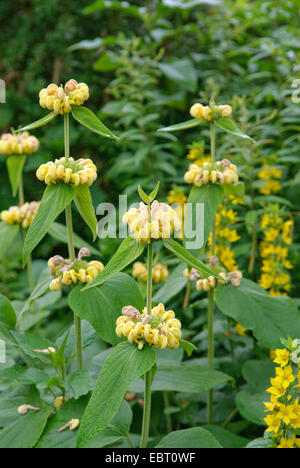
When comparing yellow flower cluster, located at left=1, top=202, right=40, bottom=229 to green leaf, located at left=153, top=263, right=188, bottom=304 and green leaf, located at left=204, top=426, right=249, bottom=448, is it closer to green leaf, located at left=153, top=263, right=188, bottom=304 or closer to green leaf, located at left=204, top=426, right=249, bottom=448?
green leaf, located at left=153, top=263, right=188, bottom=304

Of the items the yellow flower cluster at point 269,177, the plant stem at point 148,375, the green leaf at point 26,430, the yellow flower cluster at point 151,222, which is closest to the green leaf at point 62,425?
the green leaf at point 26,430

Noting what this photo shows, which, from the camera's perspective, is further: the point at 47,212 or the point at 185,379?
the point at 185,379

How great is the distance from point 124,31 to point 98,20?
0.46ft

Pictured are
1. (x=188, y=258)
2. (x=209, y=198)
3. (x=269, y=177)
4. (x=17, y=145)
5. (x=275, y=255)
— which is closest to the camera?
(x=188, y=258)

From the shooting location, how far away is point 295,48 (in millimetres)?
1738

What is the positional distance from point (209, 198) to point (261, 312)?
22 cm

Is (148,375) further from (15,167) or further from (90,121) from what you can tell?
(15,167)

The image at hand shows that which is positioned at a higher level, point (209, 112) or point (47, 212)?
point (209, 112)

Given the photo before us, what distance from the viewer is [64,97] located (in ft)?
2.58

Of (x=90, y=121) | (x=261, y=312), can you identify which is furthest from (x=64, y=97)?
(x=261, y=312)

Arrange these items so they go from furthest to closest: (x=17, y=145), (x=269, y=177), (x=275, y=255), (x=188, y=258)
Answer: (x=269, y=177) < (x=275, y=255) < (x=17, y=145) < (x=188, y=258)

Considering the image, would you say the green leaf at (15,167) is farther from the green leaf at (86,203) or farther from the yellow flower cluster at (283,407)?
the yellow flower cluster at (283,407)
